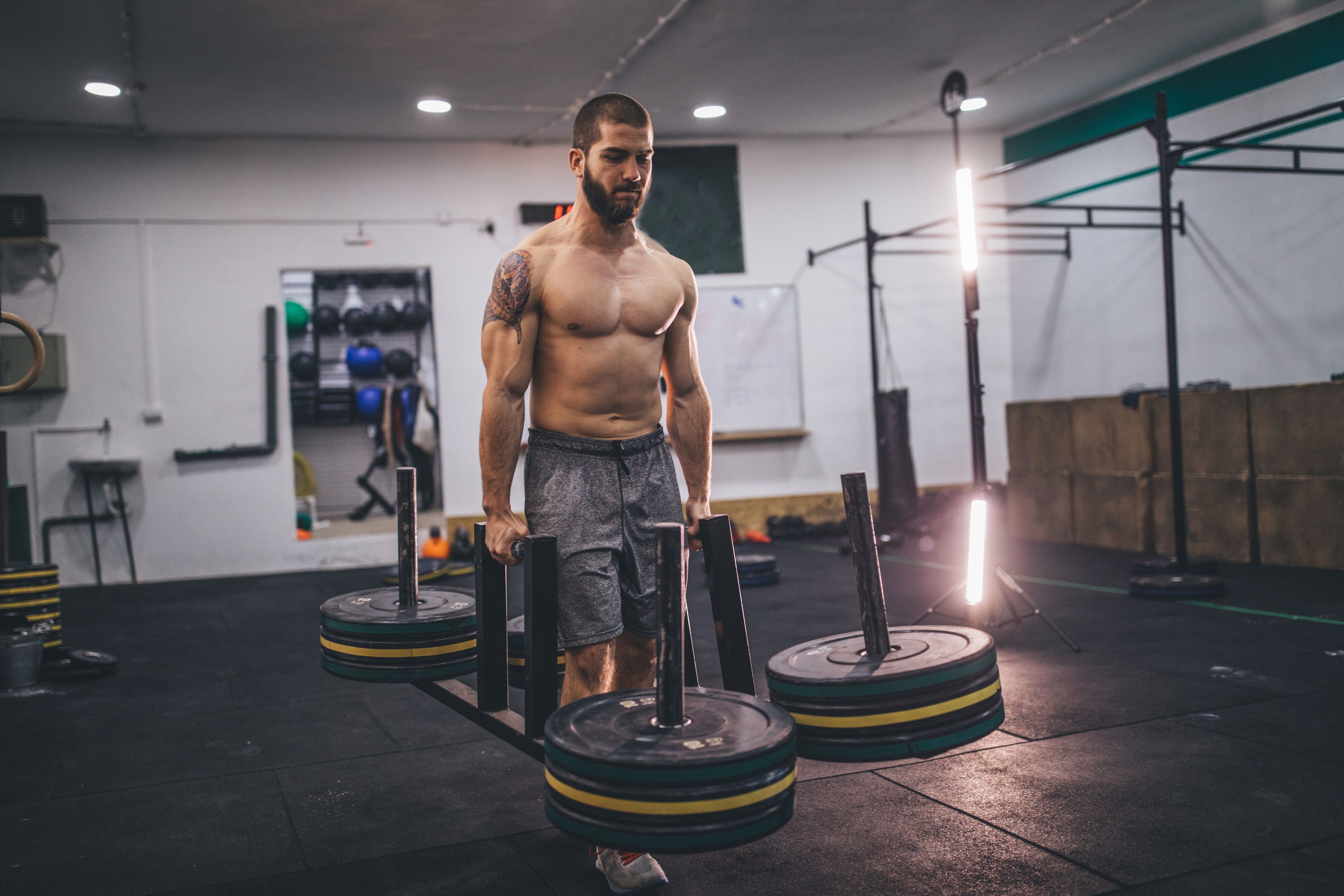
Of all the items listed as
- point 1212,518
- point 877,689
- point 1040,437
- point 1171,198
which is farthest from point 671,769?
point 1040,437

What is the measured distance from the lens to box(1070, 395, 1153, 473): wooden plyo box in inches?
235

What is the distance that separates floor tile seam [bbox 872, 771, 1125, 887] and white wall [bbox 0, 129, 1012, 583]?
16.9ft

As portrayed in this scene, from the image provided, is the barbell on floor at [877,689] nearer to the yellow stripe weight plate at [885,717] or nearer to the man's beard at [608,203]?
the yellow stripe weight plate at [885,717]

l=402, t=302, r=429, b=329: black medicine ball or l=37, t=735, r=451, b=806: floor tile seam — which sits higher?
l=402, t=302, r=429, b=329: black medicine ball

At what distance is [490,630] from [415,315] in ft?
21.1

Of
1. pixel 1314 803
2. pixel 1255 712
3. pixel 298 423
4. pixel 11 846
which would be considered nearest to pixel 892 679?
pixel 1314 803

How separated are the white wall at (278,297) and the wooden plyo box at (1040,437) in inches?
36.1

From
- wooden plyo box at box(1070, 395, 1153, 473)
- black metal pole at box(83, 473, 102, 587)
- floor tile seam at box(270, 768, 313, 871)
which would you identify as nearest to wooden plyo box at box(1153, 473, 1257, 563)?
wooden plyo box at box(1070, 395, 1153, 473)

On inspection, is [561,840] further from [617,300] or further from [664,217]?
[664,217]

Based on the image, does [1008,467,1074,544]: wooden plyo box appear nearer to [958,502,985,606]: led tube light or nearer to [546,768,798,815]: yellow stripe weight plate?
[958,502,985,606]: led tube light

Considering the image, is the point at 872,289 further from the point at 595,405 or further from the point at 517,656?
the point at 595,405

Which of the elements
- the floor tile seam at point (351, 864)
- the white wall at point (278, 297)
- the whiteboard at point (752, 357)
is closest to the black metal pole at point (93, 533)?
the white wall at point (278, 297)

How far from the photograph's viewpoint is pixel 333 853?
214 cm

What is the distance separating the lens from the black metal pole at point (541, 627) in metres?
1.80
